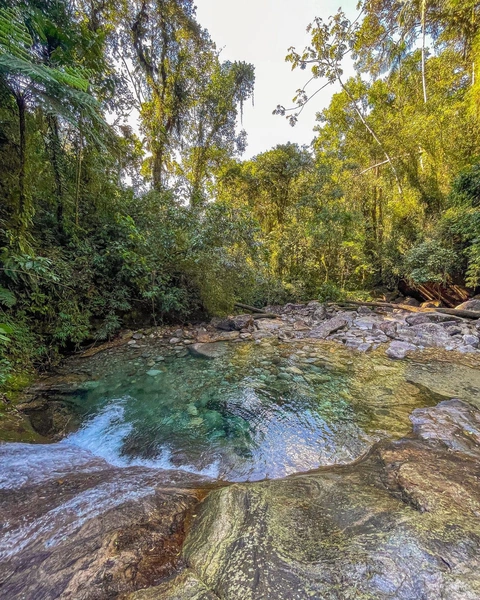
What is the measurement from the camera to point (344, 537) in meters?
1.23

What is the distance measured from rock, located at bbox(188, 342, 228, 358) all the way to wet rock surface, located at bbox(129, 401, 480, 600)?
3544mm

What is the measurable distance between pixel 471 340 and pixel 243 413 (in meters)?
5.09

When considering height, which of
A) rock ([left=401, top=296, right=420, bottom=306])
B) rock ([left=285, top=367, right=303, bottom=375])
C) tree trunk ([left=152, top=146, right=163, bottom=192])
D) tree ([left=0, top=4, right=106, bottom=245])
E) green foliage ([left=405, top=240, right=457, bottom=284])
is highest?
tree trunk ([left=152, top=146, right=163, bottom=192])

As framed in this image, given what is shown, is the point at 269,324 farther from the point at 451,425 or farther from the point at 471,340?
the point at 451,425

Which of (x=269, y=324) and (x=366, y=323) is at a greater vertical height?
(x=269, y=324)

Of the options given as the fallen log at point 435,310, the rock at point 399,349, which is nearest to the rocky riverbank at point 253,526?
the rock at point 399,349

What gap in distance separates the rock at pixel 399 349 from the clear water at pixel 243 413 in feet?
1.60

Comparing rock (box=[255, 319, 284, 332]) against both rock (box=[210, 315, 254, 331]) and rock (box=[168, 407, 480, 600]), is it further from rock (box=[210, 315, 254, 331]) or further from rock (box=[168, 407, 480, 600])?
rock (box=[168, 407, 480, 600])

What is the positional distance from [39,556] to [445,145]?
11724mm

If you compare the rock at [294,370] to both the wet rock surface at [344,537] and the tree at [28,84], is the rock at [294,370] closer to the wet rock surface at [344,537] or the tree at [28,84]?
the wet rock surface at [344,537]

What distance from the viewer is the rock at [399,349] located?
488 cm

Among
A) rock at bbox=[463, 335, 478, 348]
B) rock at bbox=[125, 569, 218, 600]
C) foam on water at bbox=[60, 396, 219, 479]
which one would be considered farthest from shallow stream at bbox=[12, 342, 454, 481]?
rock at bbox=[463, 335, 478, 348]

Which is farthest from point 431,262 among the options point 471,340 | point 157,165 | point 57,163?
point 57,163

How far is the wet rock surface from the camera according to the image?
0.98 meters
